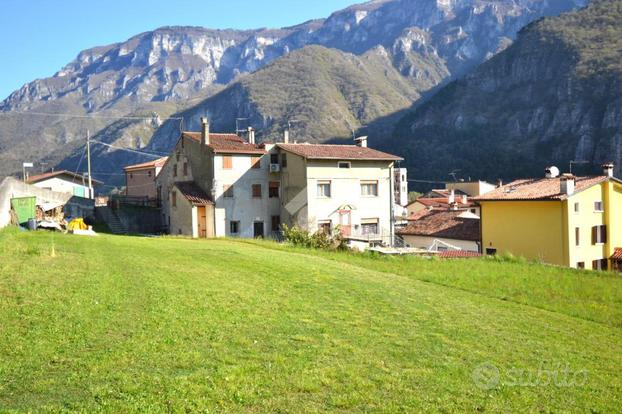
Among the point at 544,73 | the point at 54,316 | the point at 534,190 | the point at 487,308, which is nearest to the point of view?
the point at 54,316

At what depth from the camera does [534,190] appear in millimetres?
36469

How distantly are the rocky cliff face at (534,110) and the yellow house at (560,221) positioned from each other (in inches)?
2946

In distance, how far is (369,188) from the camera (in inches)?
1761

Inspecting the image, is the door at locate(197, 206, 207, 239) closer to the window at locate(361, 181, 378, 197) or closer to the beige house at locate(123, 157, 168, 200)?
the window at locate(361, 181, 378, 197)

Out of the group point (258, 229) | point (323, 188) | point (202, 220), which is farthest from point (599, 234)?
point (202, 220)

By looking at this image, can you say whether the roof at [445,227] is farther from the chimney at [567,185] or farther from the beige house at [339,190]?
the chimney at [567,185]

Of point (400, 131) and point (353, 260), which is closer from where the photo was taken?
point (353, 260)

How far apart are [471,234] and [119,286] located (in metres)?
30.5

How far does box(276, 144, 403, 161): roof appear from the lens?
4238cm

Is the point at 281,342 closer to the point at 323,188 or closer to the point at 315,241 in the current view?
the point at 315,241

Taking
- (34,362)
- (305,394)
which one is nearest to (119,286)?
(34,362)

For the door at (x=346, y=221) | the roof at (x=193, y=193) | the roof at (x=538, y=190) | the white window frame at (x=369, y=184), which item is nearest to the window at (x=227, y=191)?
the roof at (x=193, y=193)

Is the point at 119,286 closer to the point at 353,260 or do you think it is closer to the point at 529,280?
the point at 353,260

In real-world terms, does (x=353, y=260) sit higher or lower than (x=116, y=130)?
lower
